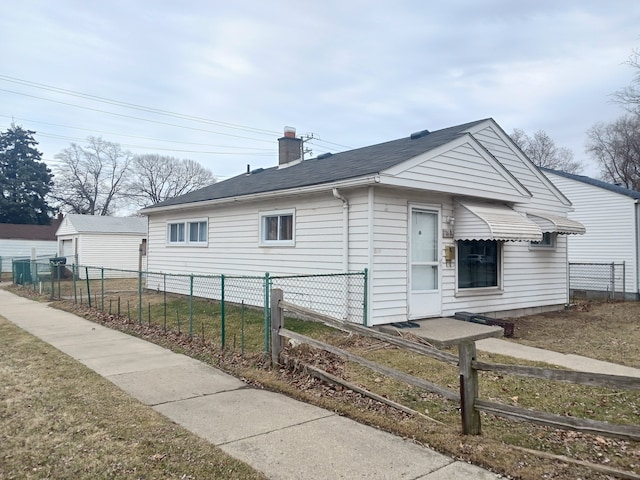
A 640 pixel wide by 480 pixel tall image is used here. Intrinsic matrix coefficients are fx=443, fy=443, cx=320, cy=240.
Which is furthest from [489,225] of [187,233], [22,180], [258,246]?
[22,180]

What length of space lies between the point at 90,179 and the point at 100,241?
2999 centimetres

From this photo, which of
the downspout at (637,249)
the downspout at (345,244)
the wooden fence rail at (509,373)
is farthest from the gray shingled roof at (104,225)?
the downspout at (637,249)

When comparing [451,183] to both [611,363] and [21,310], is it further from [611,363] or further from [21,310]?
[21,310]

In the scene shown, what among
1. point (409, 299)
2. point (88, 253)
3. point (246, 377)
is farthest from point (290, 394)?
point (88, 253)

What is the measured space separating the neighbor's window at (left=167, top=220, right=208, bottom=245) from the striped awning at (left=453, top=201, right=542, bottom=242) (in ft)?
24.2

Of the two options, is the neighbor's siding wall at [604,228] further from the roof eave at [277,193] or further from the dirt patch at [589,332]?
the roof eave at [277,193]

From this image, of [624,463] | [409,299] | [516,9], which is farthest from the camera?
[516,9]

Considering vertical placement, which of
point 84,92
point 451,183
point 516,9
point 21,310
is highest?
point 84,92

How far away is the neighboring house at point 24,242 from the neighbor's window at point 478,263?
33.9 meters

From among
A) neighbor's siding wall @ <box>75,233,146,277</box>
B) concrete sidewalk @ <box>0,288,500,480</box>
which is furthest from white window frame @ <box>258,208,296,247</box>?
neighbor's siding wall @ <box>75,233,146,277</box>

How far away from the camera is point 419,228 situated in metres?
A: 9.19

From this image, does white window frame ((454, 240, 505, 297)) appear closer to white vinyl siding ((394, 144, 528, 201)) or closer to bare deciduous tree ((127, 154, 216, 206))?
white vinyl siding ((394, 144, 528, 201))

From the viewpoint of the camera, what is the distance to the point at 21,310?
40.4 feet

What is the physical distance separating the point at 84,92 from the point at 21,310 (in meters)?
20.6
